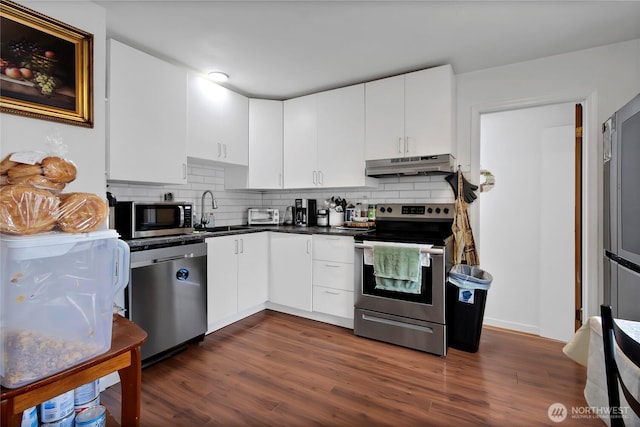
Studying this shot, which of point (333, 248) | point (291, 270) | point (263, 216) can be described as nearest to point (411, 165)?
point (333, 248)

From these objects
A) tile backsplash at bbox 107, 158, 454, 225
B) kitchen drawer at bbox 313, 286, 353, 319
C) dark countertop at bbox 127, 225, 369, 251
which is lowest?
kitchen drawer at bbox 313, 286, 353, 319

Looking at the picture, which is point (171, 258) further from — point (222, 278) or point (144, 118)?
point (144, 118)

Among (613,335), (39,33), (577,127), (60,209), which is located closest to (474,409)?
(613,335)

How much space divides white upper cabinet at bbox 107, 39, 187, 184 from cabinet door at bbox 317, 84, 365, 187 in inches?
53.9

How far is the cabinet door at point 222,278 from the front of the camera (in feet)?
8.96

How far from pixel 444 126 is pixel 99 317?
272cm

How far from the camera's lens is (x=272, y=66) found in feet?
9.09

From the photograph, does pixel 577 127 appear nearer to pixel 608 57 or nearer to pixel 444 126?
pixel 608 57

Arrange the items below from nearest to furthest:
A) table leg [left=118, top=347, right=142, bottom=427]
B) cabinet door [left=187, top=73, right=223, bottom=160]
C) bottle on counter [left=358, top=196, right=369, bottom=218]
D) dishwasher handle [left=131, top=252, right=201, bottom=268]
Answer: table leg [left=118, top=347, right=142, bottom=427], dishwasher handle [left=131, top=252, right=201, bottom=268], cabinet door [left=187, top=73, right=223, bottom=160], bottle on counter [left=358, top=196, right=369, bottom=218]

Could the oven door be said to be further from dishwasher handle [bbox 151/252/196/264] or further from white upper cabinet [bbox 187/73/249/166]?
white upper cabinet [bbox 187/73/249/166]

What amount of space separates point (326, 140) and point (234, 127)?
99cm

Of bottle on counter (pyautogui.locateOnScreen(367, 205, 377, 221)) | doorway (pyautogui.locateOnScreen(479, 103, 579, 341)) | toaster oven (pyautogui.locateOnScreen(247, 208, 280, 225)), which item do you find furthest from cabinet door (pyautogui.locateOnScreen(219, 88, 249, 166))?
doorway (pyautogui.locateOnScreen(479, 103, 579, 341))

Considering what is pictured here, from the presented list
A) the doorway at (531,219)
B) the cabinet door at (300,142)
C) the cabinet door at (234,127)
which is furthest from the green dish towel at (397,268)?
the cabinet door at (234,127)

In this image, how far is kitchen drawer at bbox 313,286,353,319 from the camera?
2.91m
